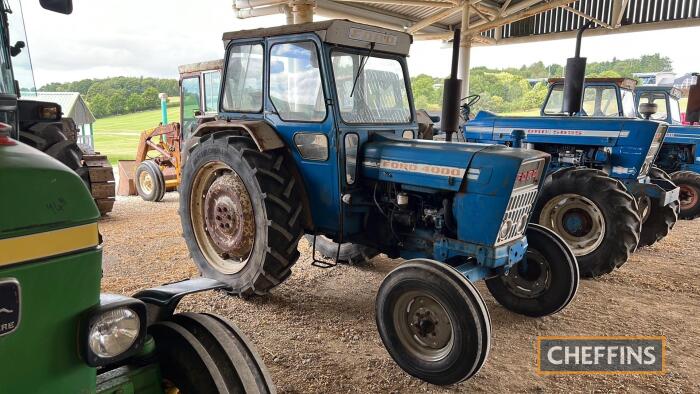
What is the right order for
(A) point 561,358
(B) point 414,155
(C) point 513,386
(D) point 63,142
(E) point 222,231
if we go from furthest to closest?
(D) point 63,142, (E) point 222,231, (B) point 414,155, (A) point 561,358, (C) point 513,386

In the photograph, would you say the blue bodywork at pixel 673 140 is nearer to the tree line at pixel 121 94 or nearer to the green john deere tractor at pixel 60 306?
the green john deere tractor at pixel 60 306

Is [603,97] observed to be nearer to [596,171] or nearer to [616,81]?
[616,81]

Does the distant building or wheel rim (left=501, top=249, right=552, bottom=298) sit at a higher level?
the distant building

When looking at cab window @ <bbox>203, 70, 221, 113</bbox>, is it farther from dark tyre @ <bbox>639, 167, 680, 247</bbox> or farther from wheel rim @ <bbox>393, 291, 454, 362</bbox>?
dark tyre @ <bbox>639, 167, 680, 247</bbox>

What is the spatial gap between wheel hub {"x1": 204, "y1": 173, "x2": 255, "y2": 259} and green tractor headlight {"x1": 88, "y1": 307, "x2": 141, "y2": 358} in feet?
7.81

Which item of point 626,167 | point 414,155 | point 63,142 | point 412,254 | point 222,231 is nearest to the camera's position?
point 414,155

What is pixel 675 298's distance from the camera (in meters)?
4.17

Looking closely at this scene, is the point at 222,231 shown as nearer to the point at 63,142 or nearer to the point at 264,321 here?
the point at 264,321

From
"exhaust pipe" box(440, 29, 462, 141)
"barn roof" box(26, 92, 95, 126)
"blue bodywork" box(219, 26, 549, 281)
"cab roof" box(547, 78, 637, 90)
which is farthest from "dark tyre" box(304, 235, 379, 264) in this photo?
"barn roof" box(26, 92, 95, 126)

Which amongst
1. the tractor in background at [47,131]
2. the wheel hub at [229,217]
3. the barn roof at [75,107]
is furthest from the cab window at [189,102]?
the barn roof at [75,107]

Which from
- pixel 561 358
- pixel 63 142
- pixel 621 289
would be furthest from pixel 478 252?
pixel 63 142

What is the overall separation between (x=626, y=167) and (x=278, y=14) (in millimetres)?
6501

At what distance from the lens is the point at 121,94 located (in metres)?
14.7

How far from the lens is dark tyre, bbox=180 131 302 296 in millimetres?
3566
